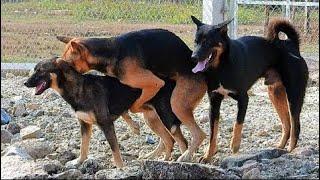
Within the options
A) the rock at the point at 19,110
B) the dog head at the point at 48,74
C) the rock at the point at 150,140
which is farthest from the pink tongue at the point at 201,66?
the rock at the point at 19,110

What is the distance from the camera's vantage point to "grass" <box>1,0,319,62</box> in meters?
13.3

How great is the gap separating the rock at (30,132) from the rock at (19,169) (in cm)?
168

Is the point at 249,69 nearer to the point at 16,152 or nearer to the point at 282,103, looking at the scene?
the point at 282,103

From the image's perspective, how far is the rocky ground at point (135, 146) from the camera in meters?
6.43

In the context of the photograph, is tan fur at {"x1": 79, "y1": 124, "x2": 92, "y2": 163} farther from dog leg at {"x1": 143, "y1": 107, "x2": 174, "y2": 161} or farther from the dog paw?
the dog paw

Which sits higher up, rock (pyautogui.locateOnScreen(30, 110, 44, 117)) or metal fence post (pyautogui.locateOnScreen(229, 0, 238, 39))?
metal fence post (pyautogui.locateOnScreen(229, 0, 238, 39))

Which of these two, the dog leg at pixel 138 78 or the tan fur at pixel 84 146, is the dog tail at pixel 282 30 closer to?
the dog leg at pixel 138 78

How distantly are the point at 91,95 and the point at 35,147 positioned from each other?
2.15 ft

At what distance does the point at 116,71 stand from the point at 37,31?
6.78m

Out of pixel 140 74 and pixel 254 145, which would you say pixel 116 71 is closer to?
pixel 140 74

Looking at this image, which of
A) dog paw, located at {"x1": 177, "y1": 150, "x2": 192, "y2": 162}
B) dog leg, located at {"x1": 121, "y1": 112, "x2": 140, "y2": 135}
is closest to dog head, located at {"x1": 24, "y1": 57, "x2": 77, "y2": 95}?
dog leg, located at {"x1": 121, "y1": 112, "x2": 140, "y2": 135}

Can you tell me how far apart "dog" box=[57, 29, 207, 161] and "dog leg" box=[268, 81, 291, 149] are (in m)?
0.81

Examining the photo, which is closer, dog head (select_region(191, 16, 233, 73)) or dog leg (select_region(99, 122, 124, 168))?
dog leg (select_region(99, 122, 124, 168))

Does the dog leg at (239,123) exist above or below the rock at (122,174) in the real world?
below
